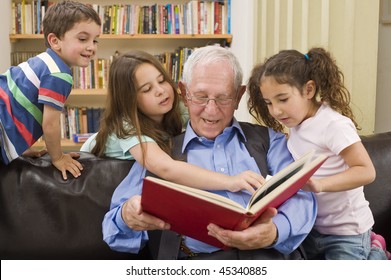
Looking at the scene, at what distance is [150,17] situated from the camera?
4449 millimetres

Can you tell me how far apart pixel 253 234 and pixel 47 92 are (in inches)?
34.4

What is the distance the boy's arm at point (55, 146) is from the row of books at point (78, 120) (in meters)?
2.65

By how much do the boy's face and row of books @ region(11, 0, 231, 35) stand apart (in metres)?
2.49

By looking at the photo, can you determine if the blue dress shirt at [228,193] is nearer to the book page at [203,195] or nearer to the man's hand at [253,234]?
the man's hand at [253,234]

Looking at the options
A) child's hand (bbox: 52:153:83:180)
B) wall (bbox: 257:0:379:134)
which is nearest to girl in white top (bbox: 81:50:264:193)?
child's hand (bbox: 52:153:83:180)

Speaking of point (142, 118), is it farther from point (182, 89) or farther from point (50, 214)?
point (50, 214)

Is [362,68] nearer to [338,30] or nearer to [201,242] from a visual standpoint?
[338,30]

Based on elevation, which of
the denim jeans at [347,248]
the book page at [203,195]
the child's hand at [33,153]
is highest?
the book page at [203,195]

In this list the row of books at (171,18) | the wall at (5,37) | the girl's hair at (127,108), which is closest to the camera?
the girl's hair at (127,108)

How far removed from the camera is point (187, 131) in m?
1.71

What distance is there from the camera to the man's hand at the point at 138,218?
1.36m

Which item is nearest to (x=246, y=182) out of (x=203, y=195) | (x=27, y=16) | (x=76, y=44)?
(x=203, y=195)

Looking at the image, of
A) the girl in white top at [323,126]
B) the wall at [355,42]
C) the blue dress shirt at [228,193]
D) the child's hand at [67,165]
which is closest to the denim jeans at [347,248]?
the girl in white top at [323,126]

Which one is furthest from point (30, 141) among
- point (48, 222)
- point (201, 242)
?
point (201, 242)
